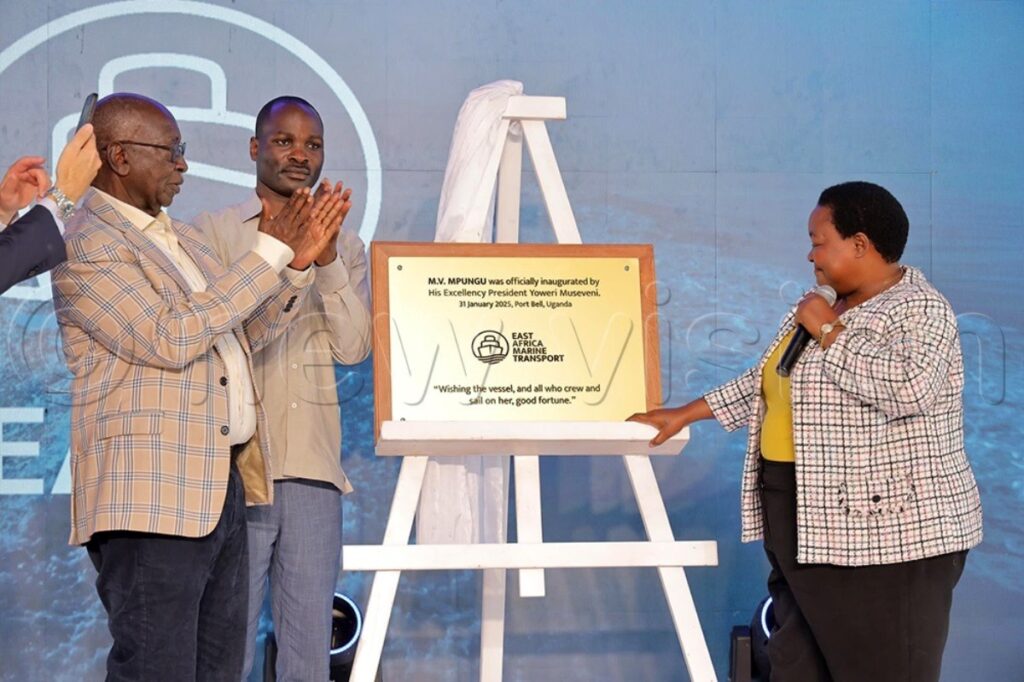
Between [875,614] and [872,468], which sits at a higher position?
[872,468]

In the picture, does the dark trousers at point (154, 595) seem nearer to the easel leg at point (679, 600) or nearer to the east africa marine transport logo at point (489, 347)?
the east africa marine transport logo at point (489, 347)

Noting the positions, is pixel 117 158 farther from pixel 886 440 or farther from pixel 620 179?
pixel 620 179

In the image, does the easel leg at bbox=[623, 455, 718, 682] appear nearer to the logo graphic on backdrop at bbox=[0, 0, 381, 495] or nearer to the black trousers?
the black trousers

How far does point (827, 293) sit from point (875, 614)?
2.19 ft

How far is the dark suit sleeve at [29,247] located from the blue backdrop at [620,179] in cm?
173

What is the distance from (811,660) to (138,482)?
144cm

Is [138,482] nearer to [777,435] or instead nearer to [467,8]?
[777,435]

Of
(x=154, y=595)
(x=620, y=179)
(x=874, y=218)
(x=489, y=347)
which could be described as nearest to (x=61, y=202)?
(x=154, y=595)

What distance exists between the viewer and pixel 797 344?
2.48 metres

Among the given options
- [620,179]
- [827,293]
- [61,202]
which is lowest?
[827,293]

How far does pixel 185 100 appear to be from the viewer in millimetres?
3762

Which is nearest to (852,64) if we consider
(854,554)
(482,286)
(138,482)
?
(482,286)

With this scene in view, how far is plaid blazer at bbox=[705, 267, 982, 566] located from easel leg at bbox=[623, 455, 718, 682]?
46 centimetres

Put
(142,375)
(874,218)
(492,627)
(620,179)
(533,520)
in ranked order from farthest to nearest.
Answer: (620,179), (492,627), (533,520), (874,218), (142,375)
